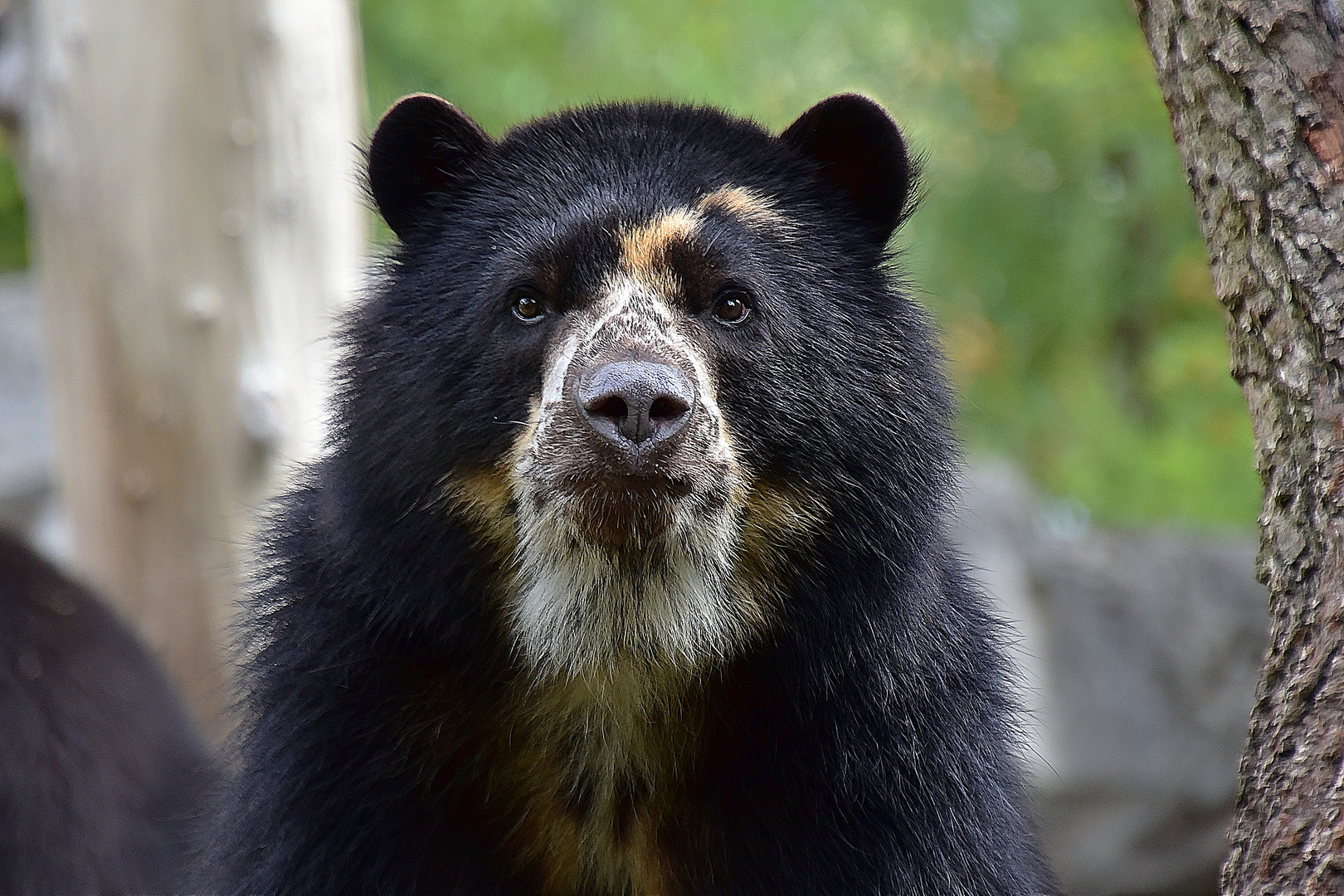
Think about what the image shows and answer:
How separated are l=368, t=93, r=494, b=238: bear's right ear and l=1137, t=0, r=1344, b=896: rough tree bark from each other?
5.79 ft

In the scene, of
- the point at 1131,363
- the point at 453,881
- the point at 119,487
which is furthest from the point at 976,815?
the point at 1131,363

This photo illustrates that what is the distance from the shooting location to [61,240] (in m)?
6.43

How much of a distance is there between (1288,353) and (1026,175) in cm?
769

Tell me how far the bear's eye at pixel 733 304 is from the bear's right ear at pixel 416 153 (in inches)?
33.7

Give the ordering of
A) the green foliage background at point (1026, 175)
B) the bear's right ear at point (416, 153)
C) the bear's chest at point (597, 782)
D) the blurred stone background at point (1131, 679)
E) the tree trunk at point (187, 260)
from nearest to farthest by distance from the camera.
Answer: the bear's chest at point (597, 782), the bear's right ear at point (416, 153), the tree trunk at point (187, 260), the blurred stone background at point (1131, 679), the green foliage background at point (1026, 175)

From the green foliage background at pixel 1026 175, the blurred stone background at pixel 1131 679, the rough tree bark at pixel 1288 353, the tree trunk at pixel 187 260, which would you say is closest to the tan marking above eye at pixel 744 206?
the rough tree bark at pixel 1288 353

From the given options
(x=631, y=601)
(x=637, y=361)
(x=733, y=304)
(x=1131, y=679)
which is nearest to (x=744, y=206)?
(x=733, y=304)

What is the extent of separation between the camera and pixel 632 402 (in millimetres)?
2875

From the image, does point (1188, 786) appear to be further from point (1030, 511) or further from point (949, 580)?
point (949, 580)

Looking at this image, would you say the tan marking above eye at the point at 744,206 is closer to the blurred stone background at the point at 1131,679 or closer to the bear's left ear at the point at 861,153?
the bear's left ear at the point at 861,153

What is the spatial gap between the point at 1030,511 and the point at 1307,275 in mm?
7389

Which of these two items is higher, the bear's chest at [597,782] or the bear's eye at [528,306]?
the bear's eye at [528,306]

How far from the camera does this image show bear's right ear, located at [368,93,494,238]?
3.62 m

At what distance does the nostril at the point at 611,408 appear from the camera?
9.46 ft
